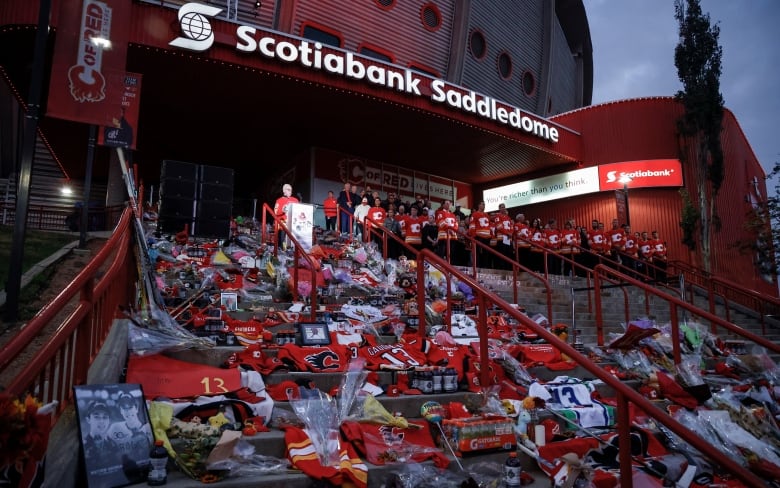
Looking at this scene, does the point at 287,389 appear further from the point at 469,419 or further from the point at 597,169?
the point at 597,169

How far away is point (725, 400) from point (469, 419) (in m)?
3.37

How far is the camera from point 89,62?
24.8ft

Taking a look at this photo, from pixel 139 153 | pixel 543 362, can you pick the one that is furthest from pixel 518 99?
pixel 543 362

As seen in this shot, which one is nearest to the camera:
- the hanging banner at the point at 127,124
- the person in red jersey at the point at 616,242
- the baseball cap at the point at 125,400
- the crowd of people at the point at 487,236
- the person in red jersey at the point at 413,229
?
the baseball cap at the point at 125,400

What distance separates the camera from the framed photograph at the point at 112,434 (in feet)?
10.4

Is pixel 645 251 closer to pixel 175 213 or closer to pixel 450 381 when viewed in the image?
pixel 175 213

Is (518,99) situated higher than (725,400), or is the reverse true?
(518,99)

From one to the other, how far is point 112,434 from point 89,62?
6.14m

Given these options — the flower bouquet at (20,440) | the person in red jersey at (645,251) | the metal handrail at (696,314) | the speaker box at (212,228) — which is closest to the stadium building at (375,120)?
the speaker box at (212,228)

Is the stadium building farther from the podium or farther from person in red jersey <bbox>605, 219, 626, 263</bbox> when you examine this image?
person in red jersey <bbox>605, 219, 626, 263</bbox>

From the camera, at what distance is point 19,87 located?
14.8 m

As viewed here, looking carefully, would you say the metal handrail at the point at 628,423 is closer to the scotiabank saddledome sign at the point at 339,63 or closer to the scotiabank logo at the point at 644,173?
the scotiabank saddledome sign at the point at 339,63

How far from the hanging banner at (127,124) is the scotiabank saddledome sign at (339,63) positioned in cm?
136

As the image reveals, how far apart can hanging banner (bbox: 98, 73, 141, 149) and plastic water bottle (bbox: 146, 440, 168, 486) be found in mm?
10199
